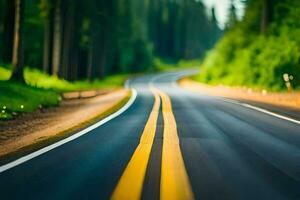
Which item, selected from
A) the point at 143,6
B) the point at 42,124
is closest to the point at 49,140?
A: the point at 42,124

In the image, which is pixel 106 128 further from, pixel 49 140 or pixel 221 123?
pixel 221 123

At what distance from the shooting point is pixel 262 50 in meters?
34.7

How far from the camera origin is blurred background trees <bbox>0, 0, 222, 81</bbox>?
128ft

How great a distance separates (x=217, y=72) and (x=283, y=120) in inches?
1352

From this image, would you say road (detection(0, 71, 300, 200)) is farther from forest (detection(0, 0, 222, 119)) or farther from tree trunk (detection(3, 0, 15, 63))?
tree trunk (detection(3, 0, 15, 63))

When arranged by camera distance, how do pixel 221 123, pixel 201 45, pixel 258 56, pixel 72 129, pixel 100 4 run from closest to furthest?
pixel 72 129 → pixel 221 123 → pixel 258 56 → pixel 100 4 → pixel 201 45

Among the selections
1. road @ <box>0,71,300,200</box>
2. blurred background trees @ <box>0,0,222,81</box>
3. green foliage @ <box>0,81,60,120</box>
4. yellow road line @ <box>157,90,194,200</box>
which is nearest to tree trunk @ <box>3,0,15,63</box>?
blurred background trees @ <box>0,0,222,81</box>

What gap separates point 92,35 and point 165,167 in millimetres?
48450

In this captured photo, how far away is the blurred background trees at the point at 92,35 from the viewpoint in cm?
3916

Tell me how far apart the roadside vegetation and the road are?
16.2m

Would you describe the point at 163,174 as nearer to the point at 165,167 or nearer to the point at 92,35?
the point at 165,167

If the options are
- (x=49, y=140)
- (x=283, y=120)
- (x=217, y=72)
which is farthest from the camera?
(x=217, y=72)

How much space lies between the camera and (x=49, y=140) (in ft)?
27.1

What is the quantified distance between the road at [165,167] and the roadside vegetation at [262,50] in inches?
639
